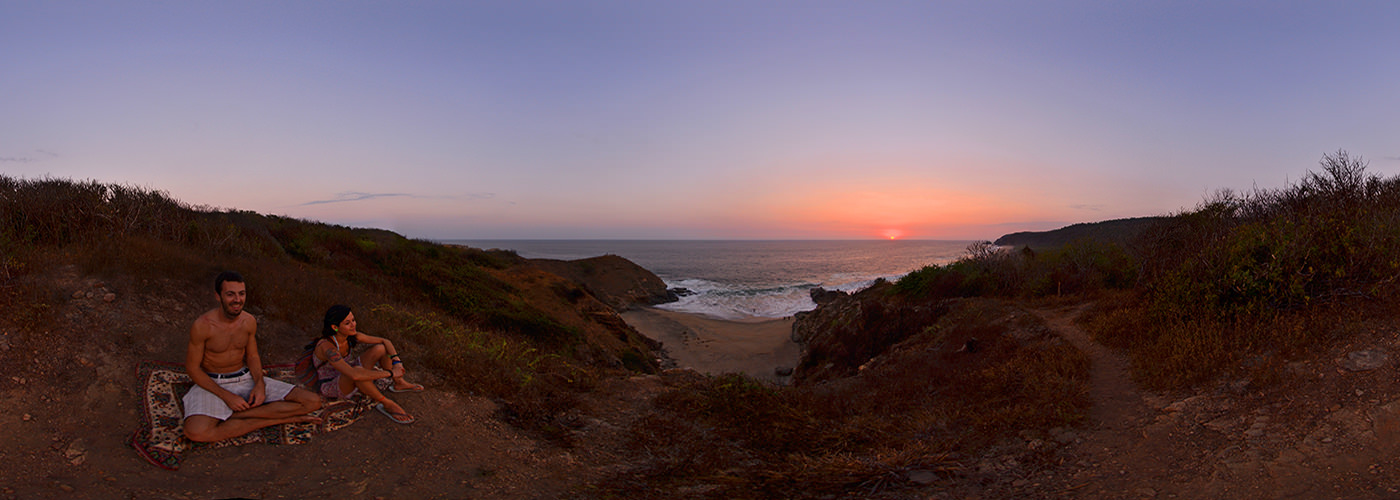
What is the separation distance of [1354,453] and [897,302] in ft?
45.6

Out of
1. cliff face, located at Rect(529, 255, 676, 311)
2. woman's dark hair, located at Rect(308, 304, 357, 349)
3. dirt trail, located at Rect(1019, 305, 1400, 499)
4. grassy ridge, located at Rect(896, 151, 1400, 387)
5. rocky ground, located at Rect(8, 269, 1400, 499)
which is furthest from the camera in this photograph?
cliff face, located at Rect(529, 255, 676, 311)

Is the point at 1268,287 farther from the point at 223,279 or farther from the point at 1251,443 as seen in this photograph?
the point at 223,279

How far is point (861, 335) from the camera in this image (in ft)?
51.5

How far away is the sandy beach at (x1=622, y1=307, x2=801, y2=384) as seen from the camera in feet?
66.1

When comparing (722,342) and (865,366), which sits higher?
(865,366)

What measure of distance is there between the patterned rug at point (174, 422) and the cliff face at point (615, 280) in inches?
1150

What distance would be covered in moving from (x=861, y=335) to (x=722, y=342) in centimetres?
970

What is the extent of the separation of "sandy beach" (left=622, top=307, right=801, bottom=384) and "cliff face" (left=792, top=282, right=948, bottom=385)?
1.57m

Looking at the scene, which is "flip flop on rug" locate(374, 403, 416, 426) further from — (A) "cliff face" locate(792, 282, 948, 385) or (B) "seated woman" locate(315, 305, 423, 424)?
(A) "cliff face" locate(792, 282, 948, 385)

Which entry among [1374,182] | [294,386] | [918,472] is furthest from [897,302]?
[294,386]

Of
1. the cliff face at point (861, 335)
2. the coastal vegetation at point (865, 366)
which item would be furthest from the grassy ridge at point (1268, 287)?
the cliff face at point (861, 335)

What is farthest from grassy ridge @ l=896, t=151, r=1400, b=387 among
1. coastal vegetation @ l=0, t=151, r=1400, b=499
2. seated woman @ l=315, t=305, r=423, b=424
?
seated woman @ l=315, t=305, r=423, b=424

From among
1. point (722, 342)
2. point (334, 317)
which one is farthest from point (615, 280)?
point (334, 317)

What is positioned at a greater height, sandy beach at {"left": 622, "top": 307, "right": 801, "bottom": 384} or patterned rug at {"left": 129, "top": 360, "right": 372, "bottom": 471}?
patterned rug at {"left": 129, "top": 360, "right": 372, "bottom": 471}
